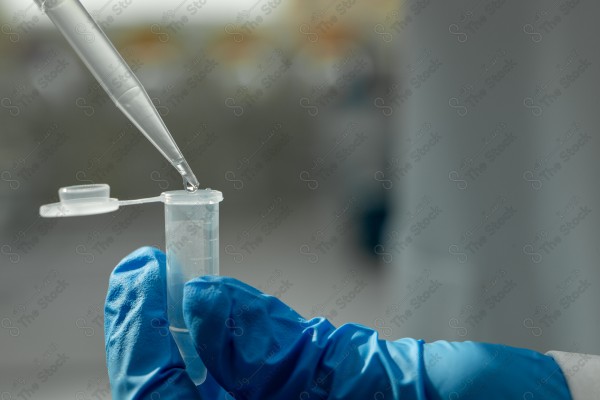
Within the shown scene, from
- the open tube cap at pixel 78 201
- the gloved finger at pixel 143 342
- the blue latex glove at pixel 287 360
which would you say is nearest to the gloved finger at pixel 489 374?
the blue latex glove at pixel 287 360

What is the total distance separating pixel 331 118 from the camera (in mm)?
2049

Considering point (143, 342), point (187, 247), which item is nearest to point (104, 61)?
point (187, 247)

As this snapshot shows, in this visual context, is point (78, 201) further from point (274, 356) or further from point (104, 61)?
point (274, 356)

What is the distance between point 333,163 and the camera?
2.07m

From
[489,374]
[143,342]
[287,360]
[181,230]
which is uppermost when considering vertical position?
[181,230]

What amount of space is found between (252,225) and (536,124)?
94 cm

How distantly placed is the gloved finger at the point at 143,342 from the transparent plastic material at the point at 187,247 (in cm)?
2

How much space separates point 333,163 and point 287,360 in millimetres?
1226

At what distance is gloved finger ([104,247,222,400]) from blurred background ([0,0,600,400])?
0.97m

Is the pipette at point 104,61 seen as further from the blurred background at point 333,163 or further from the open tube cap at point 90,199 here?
the blurred background at point 333,163

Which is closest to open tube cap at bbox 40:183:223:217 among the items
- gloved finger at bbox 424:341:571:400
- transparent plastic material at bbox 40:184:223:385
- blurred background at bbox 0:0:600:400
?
transparent plastic material at bbox 40:184:223:385

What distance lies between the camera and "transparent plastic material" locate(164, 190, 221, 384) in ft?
3.10

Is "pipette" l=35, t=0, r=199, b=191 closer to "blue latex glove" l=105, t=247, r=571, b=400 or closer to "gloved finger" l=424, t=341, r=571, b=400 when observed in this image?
"blue latex glove" l=105, t=247, r=571, b=400

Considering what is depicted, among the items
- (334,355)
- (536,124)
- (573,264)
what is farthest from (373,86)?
(334,355)
